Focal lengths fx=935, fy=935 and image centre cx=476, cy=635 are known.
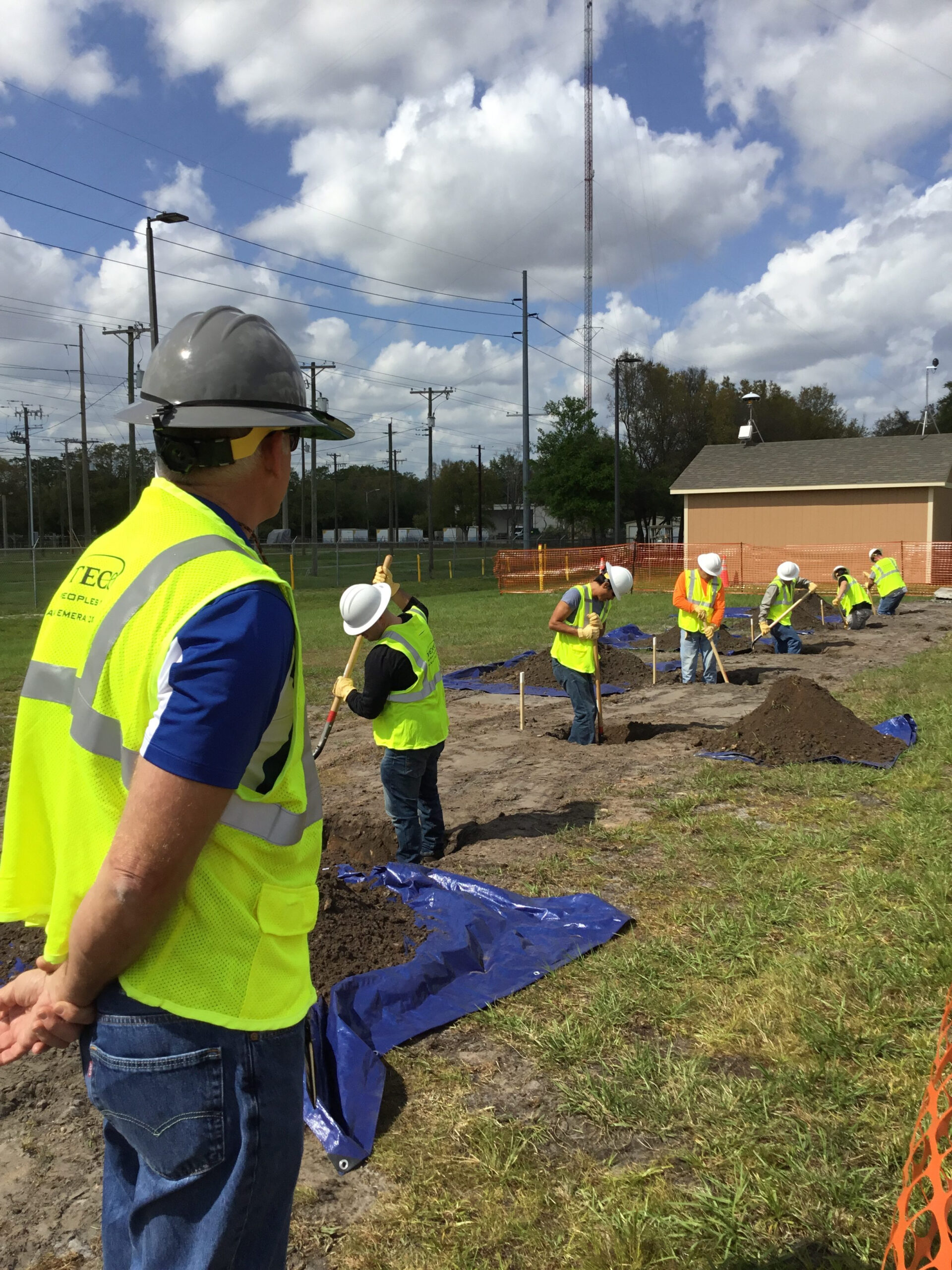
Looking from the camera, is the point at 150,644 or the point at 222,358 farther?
the point at 222,358

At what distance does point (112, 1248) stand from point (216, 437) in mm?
1435

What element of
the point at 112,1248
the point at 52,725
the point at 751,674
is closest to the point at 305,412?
the point at 52,725

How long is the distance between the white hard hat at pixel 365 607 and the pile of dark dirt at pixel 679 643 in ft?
38.3

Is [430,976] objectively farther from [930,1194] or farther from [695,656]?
[695,656]

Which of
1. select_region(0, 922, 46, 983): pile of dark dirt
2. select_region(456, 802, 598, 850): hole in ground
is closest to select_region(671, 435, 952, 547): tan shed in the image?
select_region(456, 802, 598, 850): hole in ground

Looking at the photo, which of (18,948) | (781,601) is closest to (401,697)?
(18,948)

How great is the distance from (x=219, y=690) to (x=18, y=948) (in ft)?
13.5

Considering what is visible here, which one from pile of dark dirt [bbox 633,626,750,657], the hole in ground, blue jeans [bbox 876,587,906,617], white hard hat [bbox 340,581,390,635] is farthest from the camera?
blue jeans [bbox 876,587,906,617]

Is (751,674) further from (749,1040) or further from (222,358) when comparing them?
(222,358)

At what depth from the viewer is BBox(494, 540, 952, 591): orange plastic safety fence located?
30953 millimetres

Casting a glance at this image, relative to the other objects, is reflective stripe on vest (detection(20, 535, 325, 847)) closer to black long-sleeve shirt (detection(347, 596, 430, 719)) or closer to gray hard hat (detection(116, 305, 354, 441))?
gray hard hat (detection(116, 305, 354, 441))

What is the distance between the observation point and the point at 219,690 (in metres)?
1.37

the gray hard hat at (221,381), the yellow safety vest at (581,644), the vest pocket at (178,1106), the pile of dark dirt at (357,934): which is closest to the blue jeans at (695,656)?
the yellow safety vest at (581,644)

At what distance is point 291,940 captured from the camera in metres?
1.59
